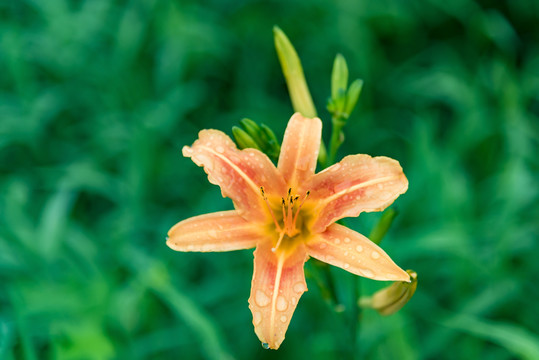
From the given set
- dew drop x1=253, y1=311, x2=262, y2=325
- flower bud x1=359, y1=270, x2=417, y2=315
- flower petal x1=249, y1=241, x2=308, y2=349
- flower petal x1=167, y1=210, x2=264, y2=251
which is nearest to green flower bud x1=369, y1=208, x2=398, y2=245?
flower bud x1=359, y1=270, x2=417, y2=315

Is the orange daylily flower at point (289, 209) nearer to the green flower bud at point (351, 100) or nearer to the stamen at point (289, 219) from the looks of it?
the stamen at point (289, 219)

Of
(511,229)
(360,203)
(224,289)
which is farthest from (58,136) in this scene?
(511,229)

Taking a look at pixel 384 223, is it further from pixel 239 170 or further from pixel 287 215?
pixel 239 170

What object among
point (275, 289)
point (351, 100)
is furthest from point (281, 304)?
point (351, 100)

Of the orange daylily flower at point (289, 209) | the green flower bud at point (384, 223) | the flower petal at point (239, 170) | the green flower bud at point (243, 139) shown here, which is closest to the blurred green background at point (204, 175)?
the green flower bud at point (384, 223)

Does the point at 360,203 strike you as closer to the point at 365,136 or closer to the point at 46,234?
the point at 46,234

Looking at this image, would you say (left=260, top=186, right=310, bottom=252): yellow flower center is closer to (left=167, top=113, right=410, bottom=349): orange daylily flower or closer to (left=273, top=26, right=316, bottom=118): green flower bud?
(left=167, top=113, right=410, bottom=349): orange daylily flower

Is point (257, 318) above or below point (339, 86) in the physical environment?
below
